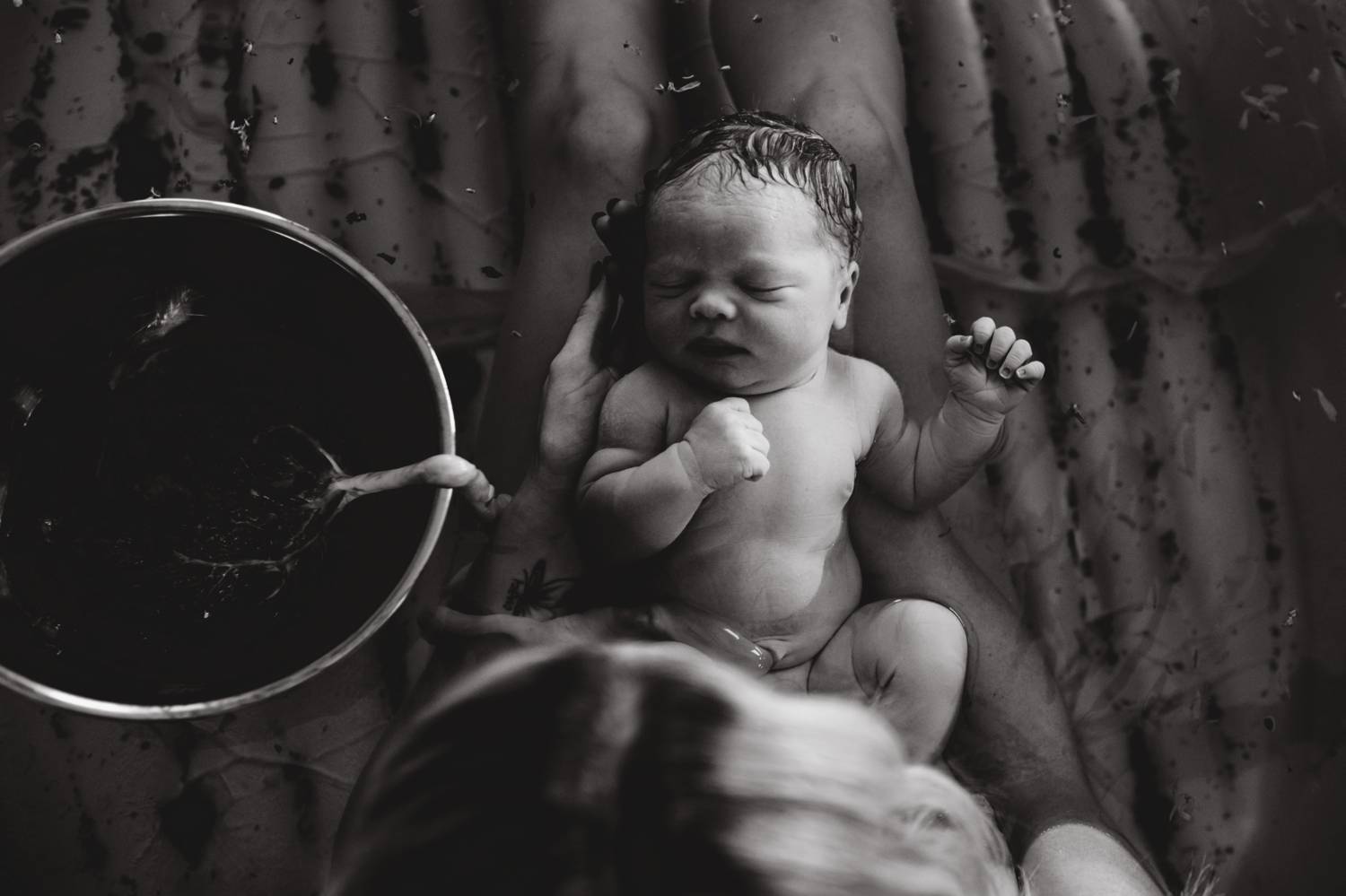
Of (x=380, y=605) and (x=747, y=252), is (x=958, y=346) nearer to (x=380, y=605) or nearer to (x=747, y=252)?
(x=747, y=252)

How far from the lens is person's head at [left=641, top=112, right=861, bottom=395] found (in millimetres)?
824

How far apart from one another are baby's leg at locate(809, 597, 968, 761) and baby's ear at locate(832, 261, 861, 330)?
0.74 feet

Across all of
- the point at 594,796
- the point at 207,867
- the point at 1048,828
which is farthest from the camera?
the point at 207,867

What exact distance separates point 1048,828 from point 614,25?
0.80 metres

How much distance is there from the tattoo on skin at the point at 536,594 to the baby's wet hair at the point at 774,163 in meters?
0.31

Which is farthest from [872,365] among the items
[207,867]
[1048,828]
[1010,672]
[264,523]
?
[207,867]

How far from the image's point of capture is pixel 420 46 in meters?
1.17

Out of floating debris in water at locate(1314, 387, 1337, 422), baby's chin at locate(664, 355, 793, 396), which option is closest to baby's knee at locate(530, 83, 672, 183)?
baby's chin at locate(664, 355, 793, 396)

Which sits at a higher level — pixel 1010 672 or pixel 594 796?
pixel 594 796

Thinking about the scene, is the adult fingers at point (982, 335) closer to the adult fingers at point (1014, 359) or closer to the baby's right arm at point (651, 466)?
the adult fingers at point (1014, 359)

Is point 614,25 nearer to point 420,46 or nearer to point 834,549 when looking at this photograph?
point 420,46

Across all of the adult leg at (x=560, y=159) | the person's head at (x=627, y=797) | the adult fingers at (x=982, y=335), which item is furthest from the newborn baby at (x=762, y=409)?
the person's head at (x=627, y=797)

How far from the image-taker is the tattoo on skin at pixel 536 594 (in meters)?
0.92

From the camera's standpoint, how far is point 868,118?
1.03 m
